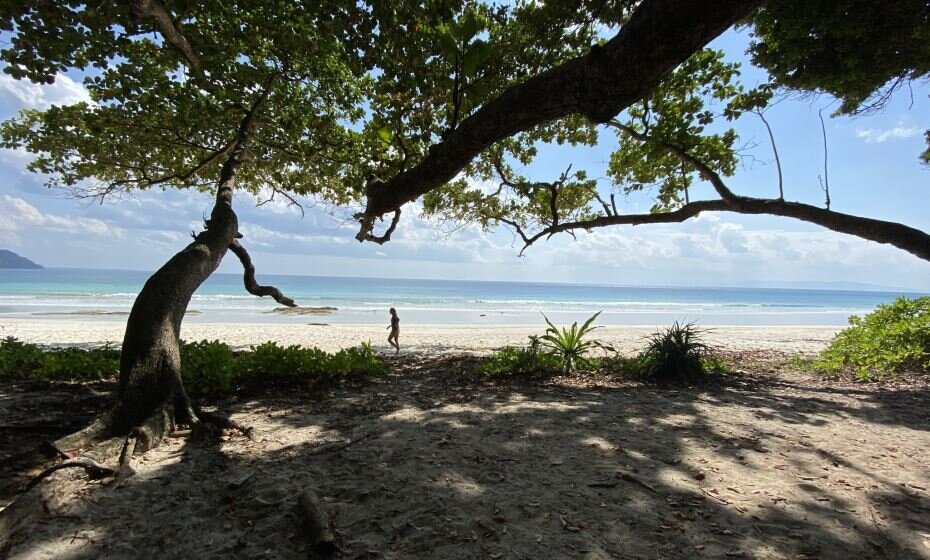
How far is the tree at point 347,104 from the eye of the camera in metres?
2.44

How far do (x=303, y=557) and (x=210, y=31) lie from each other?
761 cm

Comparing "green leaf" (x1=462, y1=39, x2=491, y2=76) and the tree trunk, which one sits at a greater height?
"green leaf" (x1=462, y1=39, x2=491, y2=76)

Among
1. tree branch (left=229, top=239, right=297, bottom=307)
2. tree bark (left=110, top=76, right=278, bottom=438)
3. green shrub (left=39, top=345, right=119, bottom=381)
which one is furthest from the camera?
tree branch (left=229, top=239, right=297, bottom=307)

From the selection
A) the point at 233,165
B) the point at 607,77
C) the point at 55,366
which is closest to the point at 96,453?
the point at 55,366

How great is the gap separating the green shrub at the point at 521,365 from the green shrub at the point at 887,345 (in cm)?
515

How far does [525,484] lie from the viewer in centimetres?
296

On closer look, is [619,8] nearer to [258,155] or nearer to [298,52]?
[298,52]

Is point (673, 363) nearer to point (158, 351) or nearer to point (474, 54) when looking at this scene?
point (474, 54)

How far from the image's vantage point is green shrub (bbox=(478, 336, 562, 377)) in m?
6.84

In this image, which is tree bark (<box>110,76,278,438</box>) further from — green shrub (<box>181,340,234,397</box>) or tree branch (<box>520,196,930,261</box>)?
tree branch (<box>520,196,930,261</box>)

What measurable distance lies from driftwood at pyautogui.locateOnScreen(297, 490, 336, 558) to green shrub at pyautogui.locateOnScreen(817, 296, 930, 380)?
8681mm

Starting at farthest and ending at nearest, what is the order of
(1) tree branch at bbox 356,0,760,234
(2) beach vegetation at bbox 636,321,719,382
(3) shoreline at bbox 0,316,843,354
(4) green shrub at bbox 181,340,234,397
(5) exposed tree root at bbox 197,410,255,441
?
1. (3) shoreline at bbox 0,316,843,354
2. (2) beach vegetation at bbox 636,321,719,382
3. (4) green shrub at bbox 181,340,234,397
4. (5) exposed tree root at bbox 197,410,255,441
5. (1) tree branch at bbox 356,0,760,234

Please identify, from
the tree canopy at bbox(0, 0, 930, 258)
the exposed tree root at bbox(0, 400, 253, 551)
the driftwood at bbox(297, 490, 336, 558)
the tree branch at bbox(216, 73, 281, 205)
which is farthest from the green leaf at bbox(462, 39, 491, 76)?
the tree branch at bbox(216, 73, 281, 205)

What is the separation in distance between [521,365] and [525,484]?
399cm
